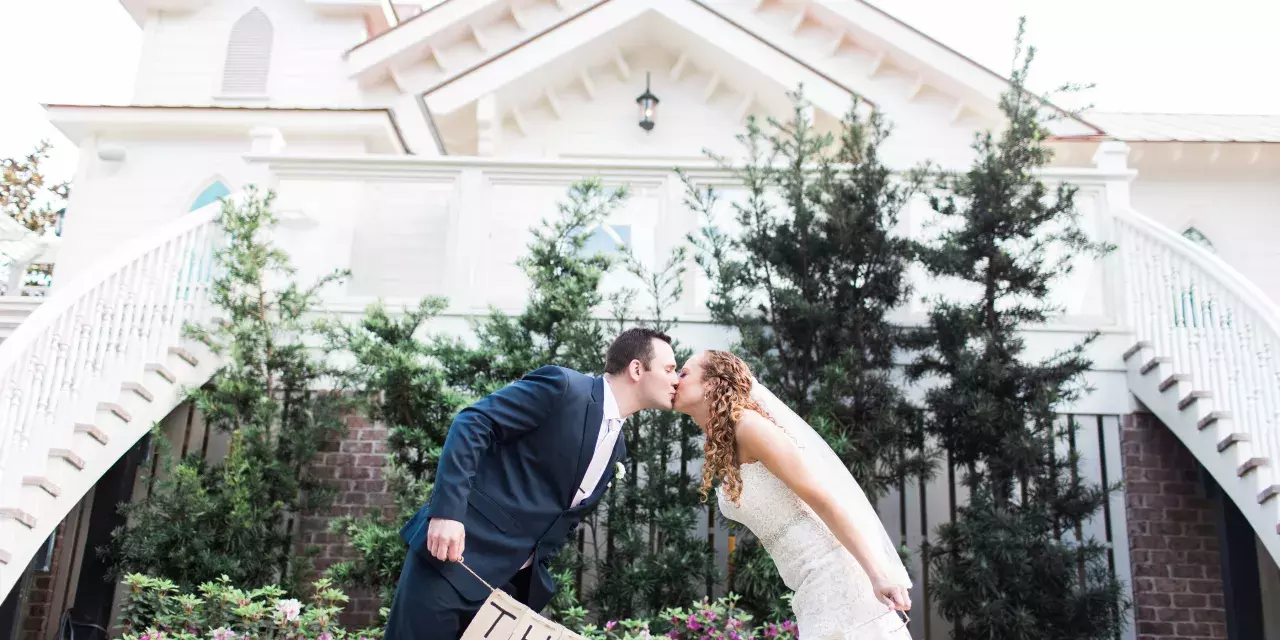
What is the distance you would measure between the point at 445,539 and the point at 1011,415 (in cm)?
411

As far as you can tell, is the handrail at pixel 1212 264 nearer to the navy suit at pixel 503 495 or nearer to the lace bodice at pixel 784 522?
the lace bodice at pixel 784 522

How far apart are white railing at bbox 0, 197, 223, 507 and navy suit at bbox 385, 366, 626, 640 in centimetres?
341

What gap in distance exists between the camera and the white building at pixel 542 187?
19.2 ft

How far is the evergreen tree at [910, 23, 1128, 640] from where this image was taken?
5555 mm

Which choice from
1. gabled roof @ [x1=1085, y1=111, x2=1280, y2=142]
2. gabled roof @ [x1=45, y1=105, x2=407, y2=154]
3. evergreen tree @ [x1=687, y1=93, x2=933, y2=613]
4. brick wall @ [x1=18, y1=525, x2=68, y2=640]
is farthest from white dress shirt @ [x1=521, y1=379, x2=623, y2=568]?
gabled roof @ [x1=1085, y1=111, x2=1280, y2=142]

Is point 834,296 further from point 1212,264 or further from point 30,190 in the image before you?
point 30,190

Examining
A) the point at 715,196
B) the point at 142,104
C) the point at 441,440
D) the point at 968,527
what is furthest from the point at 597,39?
the point at 968,527

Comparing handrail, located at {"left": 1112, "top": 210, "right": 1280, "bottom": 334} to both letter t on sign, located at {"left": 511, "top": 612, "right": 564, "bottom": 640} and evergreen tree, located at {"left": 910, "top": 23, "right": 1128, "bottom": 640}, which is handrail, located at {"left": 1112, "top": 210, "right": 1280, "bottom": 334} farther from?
letter t on sign, located at {"left": 511, "top": 612, "right": 564, "bottom": 640}

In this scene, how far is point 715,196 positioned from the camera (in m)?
6.70

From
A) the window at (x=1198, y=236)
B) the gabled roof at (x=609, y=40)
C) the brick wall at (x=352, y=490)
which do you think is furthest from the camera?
the window at (x=1198, y=236)

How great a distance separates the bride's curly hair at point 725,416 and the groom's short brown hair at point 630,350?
22cm

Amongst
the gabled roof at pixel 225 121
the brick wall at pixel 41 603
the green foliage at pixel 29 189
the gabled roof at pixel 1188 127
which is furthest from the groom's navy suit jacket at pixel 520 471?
the green foliage at pixel 29 189

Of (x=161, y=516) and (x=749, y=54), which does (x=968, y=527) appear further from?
(x=749, y=54)

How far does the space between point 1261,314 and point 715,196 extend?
133 inches
